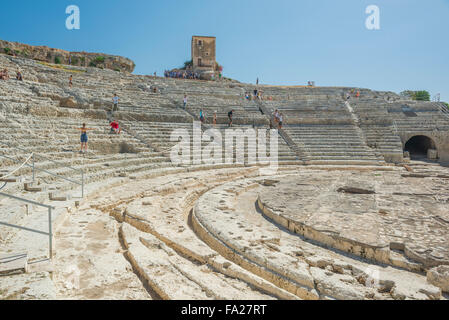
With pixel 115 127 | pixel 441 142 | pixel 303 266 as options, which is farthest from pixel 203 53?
pixel 303 266

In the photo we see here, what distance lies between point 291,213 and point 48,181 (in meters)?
5.81

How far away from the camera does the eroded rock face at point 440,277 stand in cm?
299

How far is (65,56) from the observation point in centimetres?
2703

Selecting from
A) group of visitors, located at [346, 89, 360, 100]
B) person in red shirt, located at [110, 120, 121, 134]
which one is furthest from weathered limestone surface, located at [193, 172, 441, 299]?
group of visitors, located at [346, 89, 360, 100]

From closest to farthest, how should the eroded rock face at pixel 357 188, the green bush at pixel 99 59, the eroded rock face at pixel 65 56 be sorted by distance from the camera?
the eroded rock face at pixel 357 188, the eroded rock face at pixel 65 56, the green bush at pixel 99 59

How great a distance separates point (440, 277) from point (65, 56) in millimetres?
31817

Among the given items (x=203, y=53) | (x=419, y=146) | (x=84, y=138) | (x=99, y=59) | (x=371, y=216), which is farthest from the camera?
(x=203, y=53)

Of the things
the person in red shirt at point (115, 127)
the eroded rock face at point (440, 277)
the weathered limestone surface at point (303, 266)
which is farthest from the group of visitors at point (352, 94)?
the eroded rock face at point (440, 277)

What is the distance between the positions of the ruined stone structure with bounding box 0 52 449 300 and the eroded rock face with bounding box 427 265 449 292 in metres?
0.01

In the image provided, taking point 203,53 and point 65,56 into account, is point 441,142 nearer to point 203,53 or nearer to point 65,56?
point 203,53

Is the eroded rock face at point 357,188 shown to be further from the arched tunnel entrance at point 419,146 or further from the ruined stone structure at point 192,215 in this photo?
the arched tunnel entrance at point 419,146

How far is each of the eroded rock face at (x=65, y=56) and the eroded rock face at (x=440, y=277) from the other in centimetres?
2941
